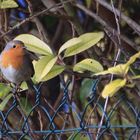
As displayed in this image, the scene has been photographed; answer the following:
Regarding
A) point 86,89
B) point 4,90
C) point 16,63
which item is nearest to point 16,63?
point 16,63

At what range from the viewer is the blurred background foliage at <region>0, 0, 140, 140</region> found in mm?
2510

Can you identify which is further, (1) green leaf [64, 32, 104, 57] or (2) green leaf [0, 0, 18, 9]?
(2) green leaf [0, 0, 18, 9]

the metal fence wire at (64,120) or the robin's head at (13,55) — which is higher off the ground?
the robin's head at (13,55)

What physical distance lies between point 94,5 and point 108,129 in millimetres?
1373

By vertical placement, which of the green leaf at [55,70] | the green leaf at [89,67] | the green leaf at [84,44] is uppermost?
the green leaf at [84,44]

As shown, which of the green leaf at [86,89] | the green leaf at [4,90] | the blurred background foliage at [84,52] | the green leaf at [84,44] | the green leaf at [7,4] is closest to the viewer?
the green leaf at [84,44]

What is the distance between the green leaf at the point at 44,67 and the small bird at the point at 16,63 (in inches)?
16.7

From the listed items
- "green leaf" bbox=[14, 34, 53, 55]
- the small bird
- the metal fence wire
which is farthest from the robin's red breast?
"green leaf" bbox=[14, 34, 53, 55]

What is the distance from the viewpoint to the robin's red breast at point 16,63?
7.95ft

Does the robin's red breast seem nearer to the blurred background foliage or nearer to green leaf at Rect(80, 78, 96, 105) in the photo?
the blurred background foliage

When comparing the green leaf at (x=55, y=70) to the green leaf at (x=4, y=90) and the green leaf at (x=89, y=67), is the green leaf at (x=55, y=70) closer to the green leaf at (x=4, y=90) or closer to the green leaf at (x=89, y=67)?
the green leaf at (x=89, y=67)

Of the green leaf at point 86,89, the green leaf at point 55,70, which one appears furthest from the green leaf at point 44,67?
the green leaf at point 86,89

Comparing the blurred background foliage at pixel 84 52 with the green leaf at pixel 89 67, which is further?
the blurred background foliage at pixel 84 52

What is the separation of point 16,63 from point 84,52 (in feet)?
1.40
